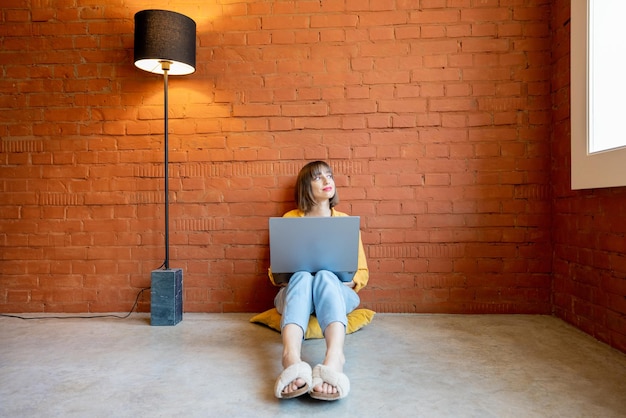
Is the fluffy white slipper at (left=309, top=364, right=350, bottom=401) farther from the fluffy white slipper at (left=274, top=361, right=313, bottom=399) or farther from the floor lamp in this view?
the floor lamp

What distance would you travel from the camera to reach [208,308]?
2607mm

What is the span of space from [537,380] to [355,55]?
1.97 meters

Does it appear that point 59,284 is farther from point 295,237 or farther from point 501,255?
point 501,255

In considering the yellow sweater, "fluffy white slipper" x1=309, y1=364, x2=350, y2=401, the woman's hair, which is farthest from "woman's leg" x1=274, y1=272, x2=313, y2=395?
the woman's hair

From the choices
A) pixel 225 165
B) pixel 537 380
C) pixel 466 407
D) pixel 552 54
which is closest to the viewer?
pixel 466 407

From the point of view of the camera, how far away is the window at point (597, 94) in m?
1.81

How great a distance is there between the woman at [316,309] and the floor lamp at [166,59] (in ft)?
2.35

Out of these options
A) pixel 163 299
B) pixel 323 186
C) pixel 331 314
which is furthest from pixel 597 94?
pixel 163 299

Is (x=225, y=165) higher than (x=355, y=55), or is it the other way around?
(x=355, y=55)

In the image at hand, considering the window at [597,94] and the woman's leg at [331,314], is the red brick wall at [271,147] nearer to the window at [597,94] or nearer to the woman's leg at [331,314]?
the window at [597,94]

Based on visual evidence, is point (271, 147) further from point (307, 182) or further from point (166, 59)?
point (166, 59)

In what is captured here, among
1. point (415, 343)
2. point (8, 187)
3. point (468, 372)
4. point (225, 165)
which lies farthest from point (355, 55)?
point (8, 187)

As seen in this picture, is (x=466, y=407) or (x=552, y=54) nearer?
(x=466, y=407)

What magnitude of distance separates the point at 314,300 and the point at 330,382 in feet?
1.70
